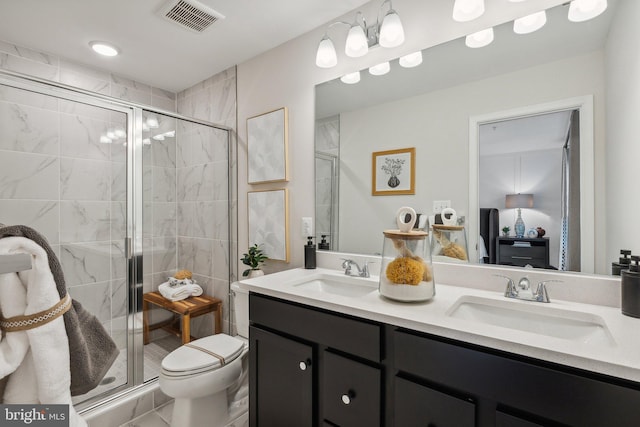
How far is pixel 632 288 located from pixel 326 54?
5.32 feet

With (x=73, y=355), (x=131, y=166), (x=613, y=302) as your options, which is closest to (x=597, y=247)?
(x=613, y=302)

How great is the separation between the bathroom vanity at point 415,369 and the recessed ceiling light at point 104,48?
1887 mm

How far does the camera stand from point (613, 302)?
1.10 m

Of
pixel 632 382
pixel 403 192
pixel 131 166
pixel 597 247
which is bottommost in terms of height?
pixel 632 382

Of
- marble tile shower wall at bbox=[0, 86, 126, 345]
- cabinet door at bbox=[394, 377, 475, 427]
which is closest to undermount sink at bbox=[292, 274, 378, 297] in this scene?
cabinet door at bbox=[394, 377, 475, 427]

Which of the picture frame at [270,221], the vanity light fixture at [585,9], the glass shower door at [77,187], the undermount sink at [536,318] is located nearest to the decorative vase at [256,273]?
the picture frame at [270,221]

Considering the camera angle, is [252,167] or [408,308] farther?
[252,167]

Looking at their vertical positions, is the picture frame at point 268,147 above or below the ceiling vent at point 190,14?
below

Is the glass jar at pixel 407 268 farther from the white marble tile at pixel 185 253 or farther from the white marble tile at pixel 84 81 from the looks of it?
the white marble tile at pixel 84 81

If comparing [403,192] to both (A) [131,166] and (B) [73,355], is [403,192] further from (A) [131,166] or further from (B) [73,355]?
(A) [131,166]

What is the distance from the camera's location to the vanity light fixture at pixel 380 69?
5.41ft

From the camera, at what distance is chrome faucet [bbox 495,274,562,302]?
1.14m

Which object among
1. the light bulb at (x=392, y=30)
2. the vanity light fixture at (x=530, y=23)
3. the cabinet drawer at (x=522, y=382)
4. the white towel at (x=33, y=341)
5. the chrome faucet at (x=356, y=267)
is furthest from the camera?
the chrome faucet at (x=356, y=267)

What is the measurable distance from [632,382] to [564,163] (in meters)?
0.77
